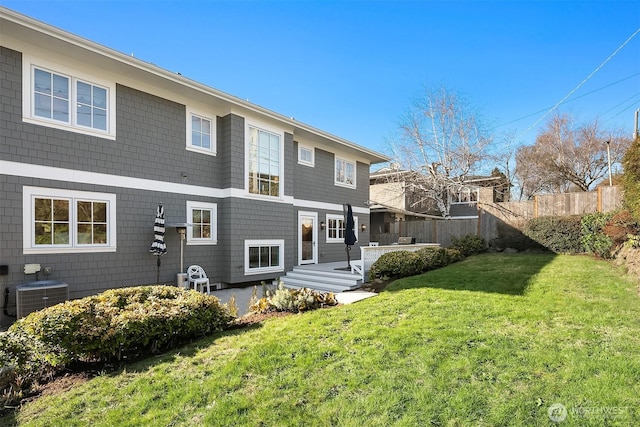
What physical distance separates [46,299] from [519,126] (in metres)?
24.2

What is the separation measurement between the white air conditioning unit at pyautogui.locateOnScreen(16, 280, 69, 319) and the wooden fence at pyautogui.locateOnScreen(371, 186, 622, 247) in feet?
51.5

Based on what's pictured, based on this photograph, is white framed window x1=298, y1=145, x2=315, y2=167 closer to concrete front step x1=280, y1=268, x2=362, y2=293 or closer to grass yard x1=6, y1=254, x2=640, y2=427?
concrete front step x1=280, y1=268, x2=362, y2=293

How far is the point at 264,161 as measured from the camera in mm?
11172

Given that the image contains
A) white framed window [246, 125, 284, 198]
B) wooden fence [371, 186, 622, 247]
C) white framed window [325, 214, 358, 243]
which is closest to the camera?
white framed window [246, 125, 284, 198]

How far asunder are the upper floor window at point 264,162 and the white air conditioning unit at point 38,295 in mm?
5561

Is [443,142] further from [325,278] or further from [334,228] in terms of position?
[325,278]

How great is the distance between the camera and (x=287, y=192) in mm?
11977

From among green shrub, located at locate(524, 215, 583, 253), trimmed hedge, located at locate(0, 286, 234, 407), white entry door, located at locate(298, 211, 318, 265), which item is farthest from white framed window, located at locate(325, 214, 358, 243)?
trimmed hedge, located at locate(0, 286, 234, 407)

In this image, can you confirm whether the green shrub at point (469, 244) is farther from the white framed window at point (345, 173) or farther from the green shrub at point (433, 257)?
the white framed window at point (345, 173)

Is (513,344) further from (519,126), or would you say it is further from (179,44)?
(519,126)

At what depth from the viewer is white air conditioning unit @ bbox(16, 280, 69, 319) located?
20.9 feet

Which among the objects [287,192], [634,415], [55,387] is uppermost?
[287,192]

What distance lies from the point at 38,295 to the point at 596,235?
1695cm

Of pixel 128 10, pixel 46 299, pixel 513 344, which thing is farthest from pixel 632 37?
pixel 46 299
